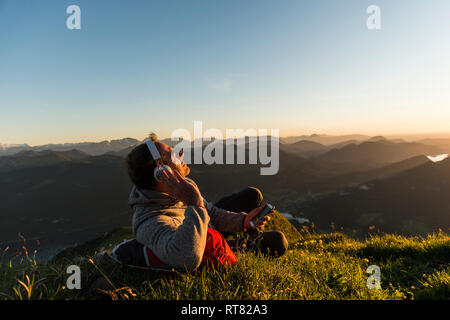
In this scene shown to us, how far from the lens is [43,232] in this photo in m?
187

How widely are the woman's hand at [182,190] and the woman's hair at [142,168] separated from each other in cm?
46

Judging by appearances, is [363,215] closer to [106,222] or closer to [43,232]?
[106,222]

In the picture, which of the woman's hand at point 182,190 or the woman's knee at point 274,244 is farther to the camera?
the woman's knee at point 274,244

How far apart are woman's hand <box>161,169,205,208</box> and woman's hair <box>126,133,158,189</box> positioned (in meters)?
0.46

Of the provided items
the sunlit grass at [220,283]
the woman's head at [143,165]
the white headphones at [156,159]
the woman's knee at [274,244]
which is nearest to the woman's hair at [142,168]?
the woman's head at [143,165]

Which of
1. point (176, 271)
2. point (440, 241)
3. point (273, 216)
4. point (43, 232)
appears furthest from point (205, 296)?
point (43, 232)

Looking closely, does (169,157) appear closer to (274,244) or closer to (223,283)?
(223,283)

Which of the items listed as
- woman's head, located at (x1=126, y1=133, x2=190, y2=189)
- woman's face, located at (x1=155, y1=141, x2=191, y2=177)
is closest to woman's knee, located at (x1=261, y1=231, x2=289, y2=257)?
woman's face, located at (x1=155, y1=141, x2=191, y2=177)

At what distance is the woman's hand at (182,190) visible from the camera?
3176mm

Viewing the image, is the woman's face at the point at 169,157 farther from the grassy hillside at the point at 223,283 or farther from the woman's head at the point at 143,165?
the grassy hillside at the point at 223,283

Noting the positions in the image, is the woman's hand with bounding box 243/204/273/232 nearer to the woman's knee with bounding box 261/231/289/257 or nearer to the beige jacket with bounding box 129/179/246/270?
the woman's knee with bounding box 261/231/289/257

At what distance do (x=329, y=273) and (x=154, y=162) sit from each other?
3257 millimetres
